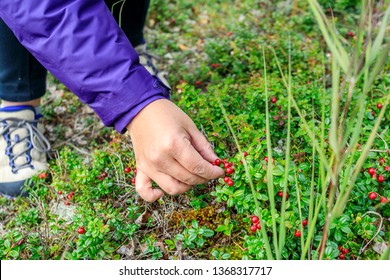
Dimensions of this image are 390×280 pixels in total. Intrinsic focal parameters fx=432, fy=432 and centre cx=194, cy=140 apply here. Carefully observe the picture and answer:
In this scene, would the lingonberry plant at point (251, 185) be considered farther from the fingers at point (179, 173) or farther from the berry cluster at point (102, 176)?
the fingers at point (179, 173)

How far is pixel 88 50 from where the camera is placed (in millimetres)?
1833

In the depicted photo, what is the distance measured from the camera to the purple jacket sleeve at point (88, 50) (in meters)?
1.83

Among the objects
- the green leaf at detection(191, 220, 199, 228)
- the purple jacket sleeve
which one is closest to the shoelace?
the purple jacket sleeve

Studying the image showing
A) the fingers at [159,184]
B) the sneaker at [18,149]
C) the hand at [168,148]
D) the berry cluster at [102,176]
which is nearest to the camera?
the hand at [168,148]

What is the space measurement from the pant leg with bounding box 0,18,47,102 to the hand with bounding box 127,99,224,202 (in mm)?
1333

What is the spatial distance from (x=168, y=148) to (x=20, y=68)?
1.59 meters

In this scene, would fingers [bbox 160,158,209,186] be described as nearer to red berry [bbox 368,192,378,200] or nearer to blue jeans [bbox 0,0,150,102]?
red berry [bbox 368,192,378,200]

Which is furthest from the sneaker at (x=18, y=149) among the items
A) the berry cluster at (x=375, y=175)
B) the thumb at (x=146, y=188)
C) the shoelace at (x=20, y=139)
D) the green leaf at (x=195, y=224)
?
the berry cluster at (x=375, y=175)

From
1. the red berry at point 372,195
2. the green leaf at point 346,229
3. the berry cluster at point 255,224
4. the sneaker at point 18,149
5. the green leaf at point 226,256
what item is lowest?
the sneaker at point 18,149

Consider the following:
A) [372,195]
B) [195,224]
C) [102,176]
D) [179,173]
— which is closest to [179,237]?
[195,224]

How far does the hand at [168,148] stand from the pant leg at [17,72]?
52.5 inches

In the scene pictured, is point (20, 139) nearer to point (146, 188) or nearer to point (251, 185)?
point (146, 188)

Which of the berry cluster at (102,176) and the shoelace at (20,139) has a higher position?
the berry cluster at (102,176)
